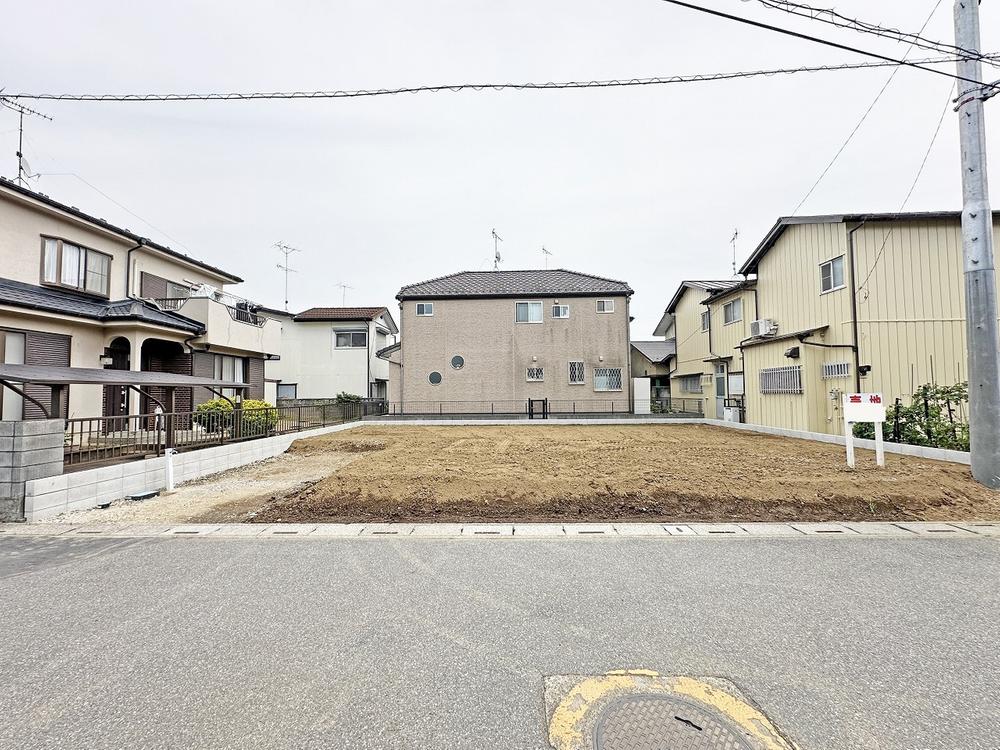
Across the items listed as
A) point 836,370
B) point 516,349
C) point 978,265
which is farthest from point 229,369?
point 978,265

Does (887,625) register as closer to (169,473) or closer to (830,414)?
(169,473)

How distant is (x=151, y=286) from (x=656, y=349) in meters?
26.1

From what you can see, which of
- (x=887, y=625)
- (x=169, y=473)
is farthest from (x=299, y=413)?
(x=887, y=625)

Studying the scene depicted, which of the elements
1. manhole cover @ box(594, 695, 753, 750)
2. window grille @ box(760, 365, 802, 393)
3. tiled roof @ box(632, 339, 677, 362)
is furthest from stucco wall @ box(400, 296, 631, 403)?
manhole cover @ box(594, 695, 753, 750)

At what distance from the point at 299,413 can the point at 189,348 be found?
3638 mm

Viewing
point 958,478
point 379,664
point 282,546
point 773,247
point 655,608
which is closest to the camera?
point 379,664

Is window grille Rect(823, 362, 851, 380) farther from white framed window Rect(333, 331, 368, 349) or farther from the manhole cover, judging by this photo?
white framed window Rect(333, 331, 368, 349)

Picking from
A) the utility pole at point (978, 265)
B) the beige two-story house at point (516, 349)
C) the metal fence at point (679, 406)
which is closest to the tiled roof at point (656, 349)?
the metal fence at point (679, 406)

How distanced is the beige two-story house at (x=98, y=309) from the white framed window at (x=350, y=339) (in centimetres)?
891

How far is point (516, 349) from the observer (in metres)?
21.7

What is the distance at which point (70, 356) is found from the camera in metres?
10.8

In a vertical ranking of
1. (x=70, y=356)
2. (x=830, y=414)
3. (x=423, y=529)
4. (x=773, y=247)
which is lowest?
(x=423, y=529)

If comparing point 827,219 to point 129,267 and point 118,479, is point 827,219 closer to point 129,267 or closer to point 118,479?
point 118,479

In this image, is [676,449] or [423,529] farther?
[676,449]
